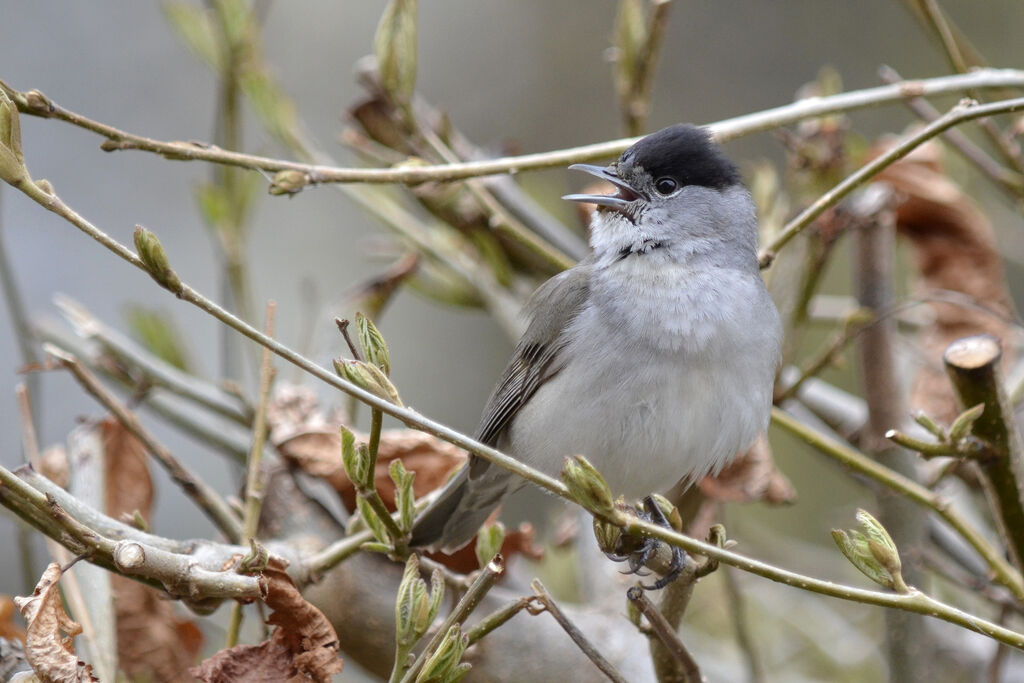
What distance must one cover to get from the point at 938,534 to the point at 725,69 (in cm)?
545

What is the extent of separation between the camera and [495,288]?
10.9 ft

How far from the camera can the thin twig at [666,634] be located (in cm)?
178

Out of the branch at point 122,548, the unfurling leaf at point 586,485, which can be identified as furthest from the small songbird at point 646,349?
the unfurling leaf at point 586,485

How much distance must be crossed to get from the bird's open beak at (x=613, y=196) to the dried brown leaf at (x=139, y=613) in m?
1.17

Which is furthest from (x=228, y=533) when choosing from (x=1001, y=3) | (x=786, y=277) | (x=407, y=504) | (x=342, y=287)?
(x=1001, y=3)

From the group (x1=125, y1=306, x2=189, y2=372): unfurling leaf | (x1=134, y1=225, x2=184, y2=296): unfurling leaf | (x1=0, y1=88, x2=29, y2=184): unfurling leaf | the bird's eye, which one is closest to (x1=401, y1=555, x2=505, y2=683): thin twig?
(x1=134, y1=225, x2=184, y2=296): unfurling leaf

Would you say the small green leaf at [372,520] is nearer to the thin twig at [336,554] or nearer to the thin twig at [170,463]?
the thin twig at [336,554]

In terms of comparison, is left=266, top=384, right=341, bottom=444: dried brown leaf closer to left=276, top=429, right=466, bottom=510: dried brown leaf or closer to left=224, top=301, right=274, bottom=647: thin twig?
left=276, top=429, right=466, bottom=510: dried brown leaf

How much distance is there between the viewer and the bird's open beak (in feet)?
8.90

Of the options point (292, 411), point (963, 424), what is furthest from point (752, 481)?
point (292, 411)

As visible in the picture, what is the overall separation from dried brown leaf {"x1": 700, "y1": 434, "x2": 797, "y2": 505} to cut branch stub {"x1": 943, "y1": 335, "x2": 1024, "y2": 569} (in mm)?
732

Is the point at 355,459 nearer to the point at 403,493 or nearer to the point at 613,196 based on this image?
the point at 403,493

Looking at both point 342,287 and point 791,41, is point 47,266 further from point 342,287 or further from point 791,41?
point 791,41

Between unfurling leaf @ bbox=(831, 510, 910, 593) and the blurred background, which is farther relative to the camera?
the blurred background
